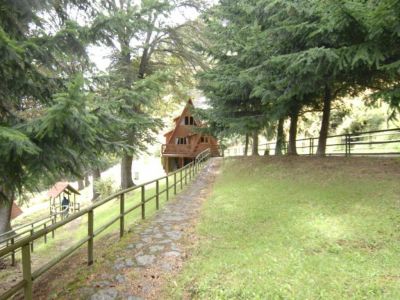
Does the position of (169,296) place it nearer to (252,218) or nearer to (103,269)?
(103,269)

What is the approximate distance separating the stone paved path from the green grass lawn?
0.95 ft

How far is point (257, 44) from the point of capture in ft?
36.9

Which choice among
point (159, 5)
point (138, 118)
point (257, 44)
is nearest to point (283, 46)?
point (257, 44)

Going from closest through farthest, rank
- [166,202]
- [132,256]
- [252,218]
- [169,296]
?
[169,296]
[132,256]
[252,218]
[166,202]

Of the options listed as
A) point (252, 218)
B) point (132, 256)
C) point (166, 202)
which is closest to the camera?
point (132, 256)

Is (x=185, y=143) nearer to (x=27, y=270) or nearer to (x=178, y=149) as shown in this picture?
(x=178, y=149)

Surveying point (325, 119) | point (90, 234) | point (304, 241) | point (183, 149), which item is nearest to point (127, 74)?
point (325, 119)

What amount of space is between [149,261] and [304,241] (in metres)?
2.77

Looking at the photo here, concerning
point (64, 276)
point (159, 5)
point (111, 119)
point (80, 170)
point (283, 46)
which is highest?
point (283, 46)

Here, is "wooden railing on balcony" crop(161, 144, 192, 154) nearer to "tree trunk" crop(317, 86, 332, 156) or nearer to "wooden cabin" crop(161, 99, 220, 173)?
"wooden cabin" crop(161, 99, 220, 173)

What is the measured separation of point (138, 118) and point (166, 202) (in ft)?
17.6

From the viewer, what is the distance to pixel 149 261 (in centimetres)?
537

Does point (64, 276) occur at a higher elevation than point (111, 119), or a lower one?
lower

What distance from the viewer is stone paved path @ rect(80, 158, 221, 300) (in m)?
4.43
